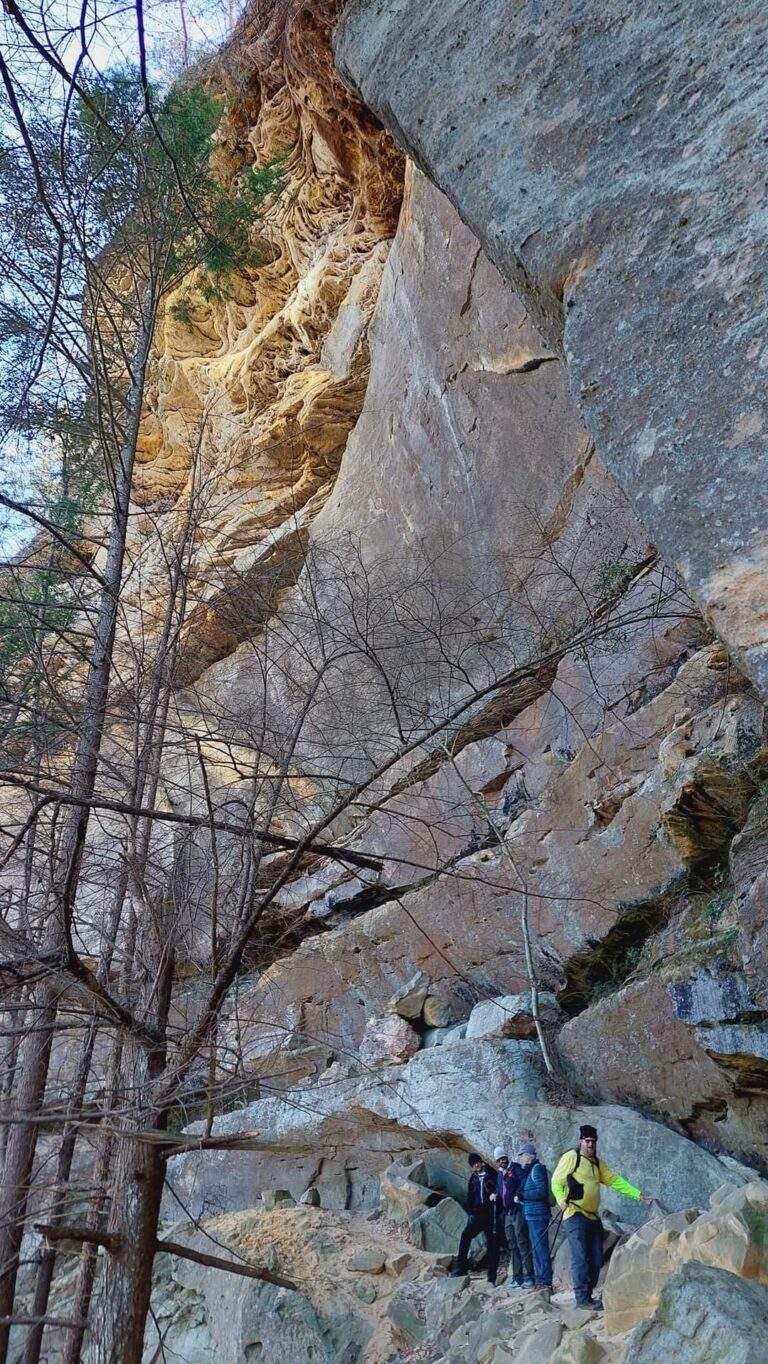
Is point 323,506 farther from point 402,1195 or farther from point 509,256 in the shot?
point 509,256

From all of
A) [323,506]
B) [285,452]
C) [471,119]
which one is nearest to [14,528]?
[471,119]

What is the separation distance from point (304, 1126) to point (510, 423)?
729 cm

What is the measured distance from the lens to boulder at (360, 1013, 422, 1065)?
780 centimetres

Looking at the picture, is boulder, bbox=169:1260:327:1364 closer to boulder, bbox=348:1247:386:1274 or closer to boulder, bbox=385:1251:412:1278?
boulder, bbox=348:1247:386:1274

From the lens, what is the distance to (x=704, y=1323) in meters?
3.20

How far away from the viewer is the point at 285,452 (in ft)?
46.9

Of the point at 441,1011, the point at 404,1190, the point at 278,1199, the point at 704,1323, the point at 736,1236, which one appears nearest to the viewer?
the point at 704,1323

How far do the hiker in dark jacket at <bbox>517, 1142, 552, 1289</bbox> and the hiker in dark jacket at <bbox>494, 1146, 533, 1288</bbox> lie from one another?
0.09 m

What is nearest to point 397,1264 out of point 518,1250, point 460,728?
point 518,1250

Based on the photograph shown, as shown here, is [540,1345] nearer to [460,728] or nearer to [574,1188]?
[574,1188]

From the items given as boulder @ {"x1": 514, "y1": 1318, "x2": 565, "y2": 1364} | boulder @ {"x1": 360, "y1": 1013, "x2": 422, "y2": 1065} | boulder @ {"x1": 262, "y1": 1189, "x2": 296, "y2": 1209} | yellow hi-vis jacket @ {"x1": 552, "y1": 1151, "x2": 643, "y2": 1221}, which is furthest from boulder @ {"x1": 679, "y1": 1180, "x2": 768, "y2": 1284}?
boulder @ {"x1": 262, "y1": 1189, "x2": 296, "y2": 1209}

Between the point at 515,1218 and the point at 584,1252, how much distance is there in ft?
2.88

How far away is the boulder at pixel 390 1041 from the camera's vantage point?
780 cm

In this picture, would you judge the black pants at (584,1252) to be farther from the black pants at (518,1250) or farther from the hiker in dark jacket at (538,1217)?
the black pants at (518,1250)
